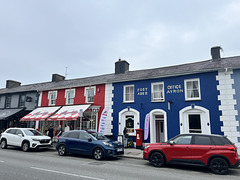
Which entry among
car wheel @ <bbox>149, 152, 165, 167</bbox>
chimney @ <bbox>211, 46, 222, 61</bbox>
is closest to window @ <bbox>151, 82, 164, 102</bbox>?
chimney @ <bbox>211, 46, 222, 61</bbox>

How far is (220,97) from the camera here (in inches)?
463

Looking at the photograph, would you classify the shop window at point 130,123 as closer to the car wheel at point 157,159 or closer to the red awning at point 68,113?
the red awning at point 68,113

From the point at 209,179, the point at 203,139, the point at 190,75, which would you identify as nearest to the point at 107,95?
the point at 190,75

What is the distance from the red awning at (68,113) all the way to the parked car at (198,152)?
8578 millimetres

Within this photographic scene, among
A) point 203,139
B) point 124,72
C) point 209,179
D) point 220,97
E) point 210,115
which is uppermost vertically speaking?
point 124,72

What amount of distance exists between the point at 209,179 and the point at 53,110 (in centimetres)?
1533

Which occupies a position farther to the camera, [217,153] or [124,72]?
[124,72]

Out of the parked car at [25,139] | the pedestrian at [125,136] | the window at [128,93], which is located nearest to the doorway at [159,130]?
the pedestrian at [125,136]

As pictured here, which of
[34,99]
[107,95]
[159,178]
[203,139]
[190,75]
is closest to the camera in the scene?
[159,178]

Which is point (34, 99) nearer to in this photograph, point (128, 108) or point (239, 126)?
point (128, 108)

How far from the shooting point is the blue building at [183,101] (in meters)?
11.6

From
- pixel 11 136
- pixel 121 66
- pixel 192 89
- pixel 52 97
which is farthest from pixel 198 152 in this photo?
pixel 52 97

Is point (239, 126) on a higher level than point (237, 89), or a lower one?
lower

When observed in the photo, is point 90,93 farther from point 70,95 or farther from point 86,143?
point 86,143
